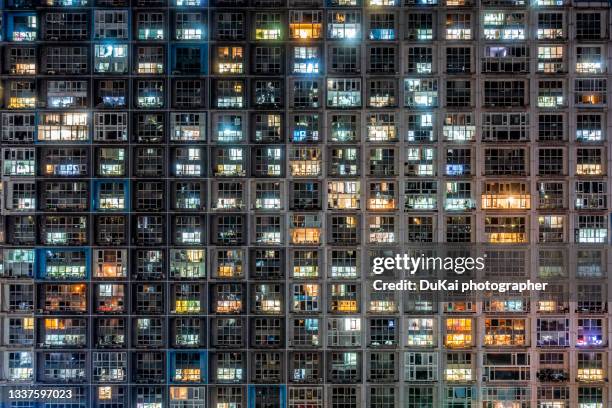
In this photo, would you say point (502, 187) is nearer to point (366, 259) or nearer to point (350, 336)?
point (366, 259)

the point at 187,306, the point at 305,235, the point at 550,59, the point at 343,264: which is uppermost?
the point at 550,59

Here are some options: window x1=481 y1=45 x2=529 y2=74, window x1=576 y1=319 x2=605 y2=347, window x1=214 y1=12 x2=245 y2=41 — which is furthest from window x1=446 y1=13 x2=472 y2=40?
window x1=576 y1=319 x2=605 y2=347

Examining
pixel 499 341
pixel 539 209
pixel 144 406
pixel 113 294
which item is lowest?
pixel 144 406

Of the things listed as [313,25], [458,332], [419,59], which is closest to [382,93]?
[419,59]

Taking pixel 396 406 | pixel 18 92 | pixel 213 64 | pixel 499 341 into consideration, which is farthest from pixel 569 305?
pixel 18 92

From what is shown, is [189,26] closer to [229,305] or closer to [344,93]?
[344,93]

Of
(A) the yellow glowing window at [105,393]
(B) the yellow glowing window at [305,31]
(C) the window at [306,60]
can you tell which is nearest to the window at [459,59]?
(C) the window at [306,60]

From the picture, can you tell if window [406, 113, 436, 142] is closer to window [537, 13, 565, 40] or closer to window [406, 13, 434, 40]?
window [406, 13, 434, 40]
